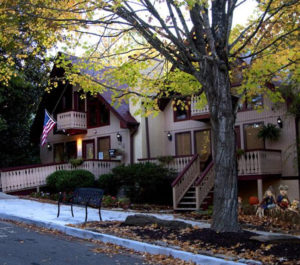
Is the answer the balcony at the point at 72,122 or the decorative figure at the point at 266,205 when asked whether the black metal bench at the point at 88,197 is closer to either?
the decorative figure at the point at 266,205

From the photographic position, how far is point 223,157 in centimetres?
942

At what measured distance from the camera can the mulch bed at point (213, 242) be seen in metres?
7.07

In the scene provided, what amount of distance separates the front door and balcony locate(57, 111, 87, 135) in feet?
2.53

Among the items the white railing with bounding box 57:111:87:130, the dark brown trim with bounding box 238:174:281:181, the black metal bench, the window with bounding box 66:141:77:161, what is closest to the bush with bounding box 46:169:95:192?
the white railing with bounding box 57:111:87:130

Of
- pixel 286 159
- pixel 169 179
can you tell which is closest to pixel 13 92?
pixel 169 179

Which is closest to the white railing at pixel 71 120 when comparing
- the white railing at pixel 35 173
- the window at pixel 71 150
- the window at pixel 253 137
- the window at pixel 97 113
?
the window at pixel 97 113

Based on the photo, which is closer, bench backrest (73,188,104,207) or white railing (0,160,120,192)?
bench backrest (73,188,104,207)

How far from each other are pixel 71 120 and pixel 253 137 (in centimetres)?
1078

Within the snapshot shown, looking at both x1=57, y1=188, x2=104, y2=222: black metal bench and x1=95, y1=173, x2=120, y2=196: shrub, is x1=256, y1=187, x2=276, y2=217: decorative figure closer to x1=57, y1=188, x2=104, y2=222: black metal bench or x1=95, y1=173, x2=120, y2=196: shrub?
x1=57, y1=188, x2=104, y2=222: black metal bench

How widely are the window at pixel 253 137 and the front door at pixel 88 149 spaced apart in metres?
9.67

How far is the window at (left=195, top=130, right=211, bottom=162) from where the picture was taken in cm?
2041

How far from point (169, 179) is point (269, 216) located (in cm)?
714

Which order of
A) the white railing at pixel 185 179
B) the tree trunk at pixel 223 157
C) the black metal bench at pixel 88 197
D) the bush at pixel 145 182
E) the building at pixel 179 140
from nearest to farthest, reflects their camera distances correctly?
the tree trunk at pixel 223 157 → the black metal bench at pixel 88 197 → the white railing at pixel 185 179 → the building at pixel 179 140 → the bush at pixel 145 182

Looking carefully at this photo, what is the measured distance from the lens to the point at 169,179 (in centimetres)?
1888
